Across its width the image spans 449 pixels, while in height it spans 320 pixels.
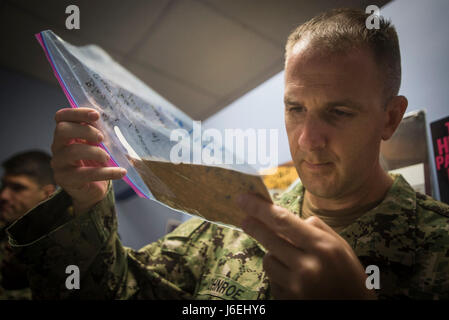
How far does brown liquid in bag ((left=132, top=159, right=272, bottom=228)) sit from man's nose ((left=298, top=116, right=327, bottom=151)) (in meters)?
0.26

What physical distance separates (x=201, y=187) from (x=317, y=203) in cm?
43

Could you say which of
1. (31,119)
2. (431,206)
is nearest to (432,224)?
(431,206)

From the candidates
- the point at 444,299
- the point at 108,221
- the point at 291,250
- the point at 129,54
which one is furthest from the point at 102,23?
the point at 444,299

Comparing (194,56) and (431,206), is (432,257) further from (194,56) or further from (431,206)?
(194,56)

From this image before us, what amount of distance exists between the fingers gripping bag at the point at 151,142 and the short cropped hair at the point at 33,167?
1.61m

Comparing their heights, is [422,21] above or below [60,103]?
below

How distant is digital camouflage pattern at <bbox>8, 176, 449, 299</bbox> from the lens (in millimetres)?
567

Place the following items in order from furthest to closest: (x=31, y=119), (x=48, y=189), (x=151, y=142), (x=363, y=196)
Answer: (x=31, y=119) < (x=48, y=189) < (x=363, y=196) < (x=151, y=142)

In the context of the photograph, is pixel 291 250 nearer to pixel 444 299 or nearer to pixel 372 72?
pixel 444 299

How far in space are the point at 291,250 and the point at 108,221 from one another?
419mm

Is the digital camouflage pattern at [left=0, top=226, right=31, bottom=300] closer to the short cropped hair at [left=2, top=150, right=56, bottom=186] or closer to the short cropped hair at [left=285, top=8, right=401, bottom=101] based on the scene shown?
the short cropped hair at [left=2, top=150, right=56, bottom=186]

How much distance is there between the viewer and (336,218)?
0.70m

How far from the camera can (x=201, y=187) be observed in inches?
16.1

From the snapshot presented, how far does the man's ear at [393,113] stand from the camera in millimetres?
708
